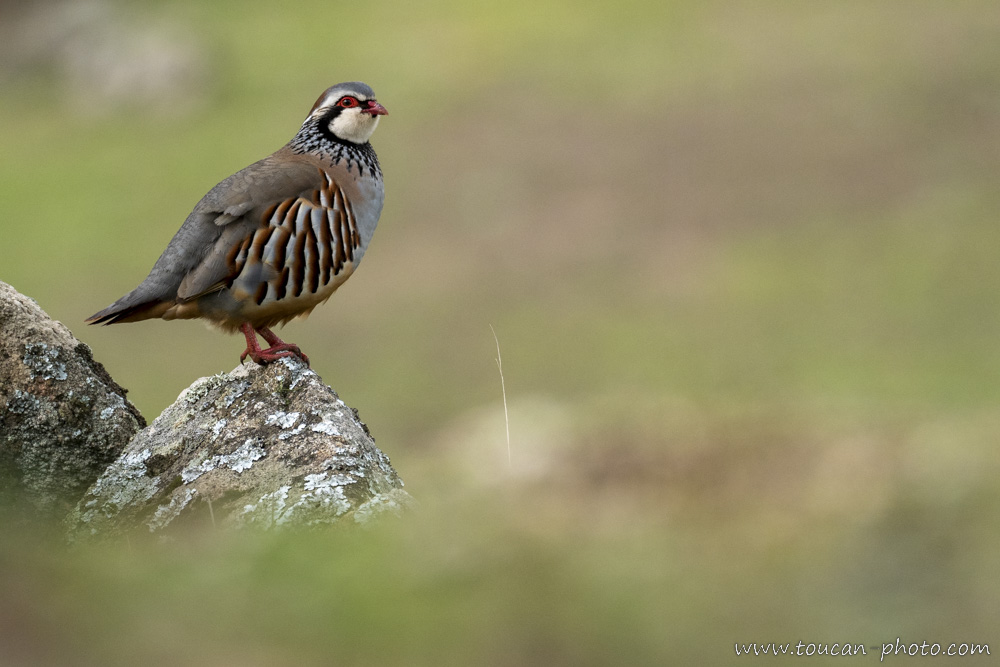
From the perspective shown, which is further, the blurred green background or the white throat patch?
the white throat patch

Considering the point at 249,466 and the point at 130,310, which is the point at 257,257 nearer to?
the point at 130,310

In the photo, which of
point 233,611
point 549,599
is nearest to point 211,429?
point 233,611

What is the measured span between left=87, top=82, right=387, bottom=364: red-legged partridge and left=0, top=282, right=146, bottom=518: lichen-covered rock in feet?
1.15

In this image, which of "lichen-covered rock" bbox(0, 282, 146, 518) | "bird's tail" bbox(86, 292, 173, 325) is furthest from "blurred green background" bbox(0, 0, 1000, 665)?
"bird's tail" bbox(86, 292, 173, 325)

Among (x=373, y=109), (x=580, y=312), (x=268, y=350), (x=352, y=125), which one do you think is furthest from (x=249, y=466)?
(x=580, y=312)

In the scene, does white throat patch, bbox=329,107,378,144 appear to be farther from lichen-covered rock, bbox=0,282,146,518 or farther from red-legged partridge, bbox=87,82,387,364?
lichen-covered rock, bbox=0,282,146,518

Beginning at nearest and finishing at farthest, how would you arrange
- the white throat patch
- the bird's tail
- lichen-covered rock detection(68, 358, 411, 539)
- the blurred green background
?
the blurred green background
lichen-covered rock detection(68, 358, 411, 539)
the bird's tail
the white throat patch

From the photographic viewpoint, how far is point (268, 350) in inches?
248

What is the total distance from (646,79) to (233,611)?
31.5 m

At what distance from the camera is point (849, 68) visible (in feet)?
105

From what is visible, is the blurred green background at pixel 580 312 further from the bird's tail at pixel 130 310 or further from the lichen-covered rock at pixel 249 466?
the bird's tail at pixel 130 310

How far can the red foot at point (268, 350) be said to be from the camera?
6.25 meters

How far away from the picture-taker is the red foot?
625 cm

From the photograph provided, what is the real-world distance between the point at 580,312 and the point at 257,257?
59.4ft
